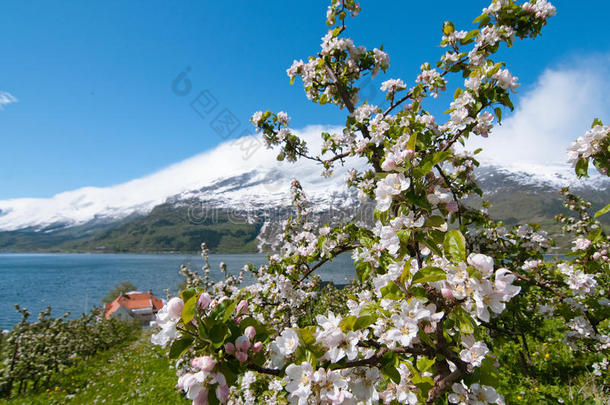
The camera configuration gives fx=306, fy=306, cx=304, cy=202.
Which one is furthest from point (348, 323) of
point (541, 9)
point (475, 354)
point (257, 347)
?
point (541, 9)

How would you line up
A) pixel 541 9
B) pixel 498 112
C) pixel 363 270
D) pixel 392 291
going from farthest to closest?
pixel 541 9, pixel 363 270, pixel 498 112, pixel 392 291

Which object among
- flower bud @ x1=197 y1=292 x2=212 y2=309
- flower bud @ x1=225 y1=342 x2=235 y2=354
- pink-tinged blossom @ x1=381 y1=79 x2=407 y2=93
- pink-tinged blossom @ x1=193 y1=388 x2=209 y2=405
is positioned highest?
pink-tinged blossom @ x1=381 y1=79 x2=407 y2=93

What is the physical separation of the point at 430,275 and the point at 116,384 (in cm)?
1022

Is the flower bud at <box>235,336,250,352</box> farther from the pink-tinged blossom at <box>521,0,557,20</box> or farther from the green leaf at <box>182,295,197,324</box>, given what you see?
the pink-tinged blossom at <box>521,0,557,20</box>

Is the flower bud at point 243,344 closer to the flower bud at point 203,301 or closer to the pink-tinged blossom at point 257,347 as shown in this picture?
the pink-tinged blossom at point 257,347

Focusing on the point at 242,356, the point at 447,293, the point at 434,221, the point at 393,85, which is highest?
the point at 393,85

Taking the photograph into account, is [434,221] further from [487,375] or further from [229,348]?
[229,348]

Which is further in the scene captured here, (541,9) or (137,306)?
(137,306)

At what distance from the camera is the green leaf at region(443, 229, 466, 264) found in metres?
1.12

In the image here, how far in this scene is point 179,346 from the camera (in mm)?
1101

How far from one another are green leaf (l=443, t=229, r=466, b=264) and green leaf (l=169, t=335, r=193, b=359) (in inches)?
39.9

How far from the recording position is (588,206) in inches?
242

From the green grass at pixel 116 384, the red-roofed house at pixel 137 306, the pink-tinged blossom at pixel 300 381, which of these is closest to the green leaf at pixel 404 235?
the pink-tinged blossom at pixel 300 381

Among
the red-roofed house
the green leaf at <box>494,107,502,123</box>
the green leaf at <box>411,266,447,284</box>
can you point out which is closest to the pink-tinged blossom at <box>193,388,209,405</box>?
the green leaf at <box>411,266,447,284</box>
